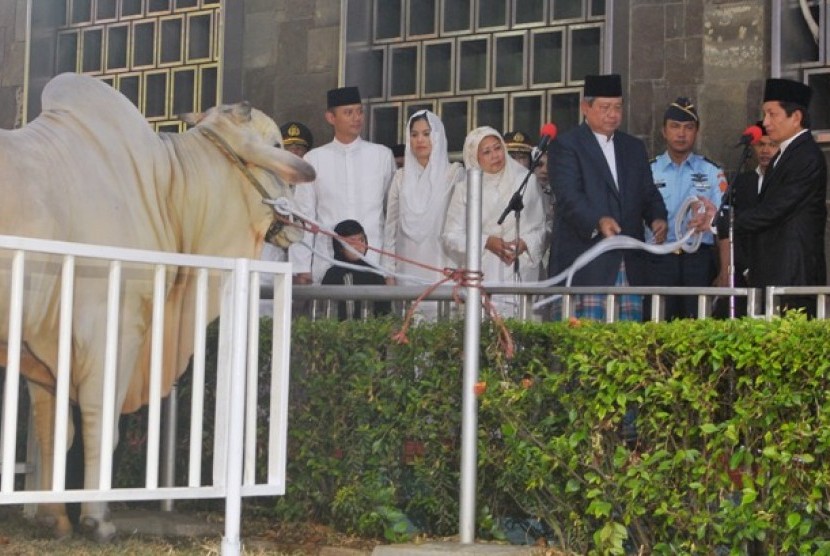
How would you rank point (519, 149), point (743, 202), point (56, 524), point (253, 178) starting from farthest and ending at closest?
point (519, 149) → point (743, 202) → point (253, 178) → point (56, 524)

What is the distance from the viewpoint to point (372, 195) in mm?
10375

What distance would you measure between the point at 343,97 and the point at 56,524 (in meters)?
4.73

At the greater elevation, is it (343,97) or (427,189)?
(343,97)

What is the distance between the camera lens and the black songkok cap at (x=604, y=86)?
9.32m

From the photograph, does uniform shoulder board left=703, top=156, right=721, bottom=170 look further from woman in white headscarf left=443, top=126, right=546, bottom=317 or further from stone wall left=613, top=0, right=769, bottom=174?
woman in white headscarf left=443, top=126, right=546, bottom=317

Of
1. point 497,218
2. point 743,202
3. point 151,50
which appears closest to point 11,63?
point 151,50

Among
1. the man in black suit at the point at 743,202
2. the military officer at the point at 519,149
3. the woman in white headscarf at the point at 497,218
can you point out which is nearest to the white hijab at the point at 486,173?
the woman in white headscarf at the point at 497,218

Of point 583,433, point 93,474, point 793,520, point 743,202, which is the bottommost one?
point 793,520

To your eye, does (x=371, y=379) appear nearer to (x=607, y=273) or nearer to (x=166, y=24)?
(x=607, y=273)

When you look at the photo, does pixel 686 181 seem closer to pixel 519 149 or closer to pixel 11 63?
pixel 519 149

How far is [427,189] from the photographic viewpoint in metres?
10.1

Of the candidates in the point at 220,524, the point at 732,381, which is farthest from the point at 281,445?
the point at 732,381

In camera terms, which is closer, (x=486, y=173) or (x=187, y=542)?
(x=187, y=542)

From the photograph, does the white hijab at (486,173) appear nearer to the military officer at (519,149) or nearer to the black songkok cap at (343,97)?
the military officer at (519,149)
